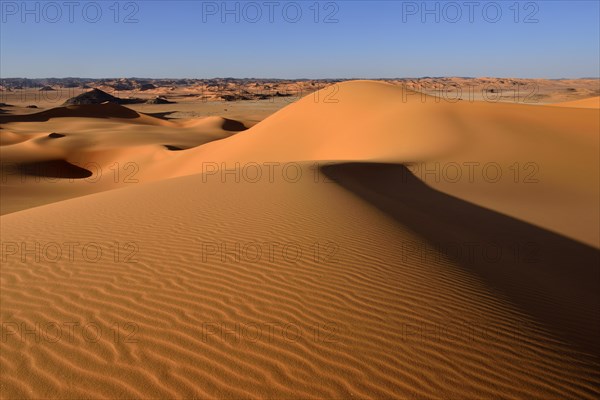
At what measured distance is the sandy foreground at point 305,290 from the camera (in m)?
3.10

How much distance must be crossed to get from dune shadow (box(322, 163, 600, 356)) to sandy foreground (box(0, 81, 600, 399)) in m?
0.05

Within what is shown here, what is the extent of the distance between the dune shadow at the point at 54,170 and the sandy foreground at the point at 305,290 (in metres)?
16.7

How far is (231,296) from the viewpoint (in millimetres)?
4262

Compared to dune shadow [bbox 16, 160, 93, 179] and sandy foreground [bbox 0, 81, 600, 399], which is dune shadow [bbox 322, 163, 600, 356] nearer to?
sandy foreground [bbox 0, 81, 600, 399]

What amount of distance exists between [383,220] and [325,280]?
10.1ft

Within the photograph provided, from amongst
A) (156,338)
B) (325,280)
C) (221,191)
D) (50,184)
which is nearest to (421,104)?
Result: (221,191)

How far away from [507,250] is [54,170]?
2532 cm

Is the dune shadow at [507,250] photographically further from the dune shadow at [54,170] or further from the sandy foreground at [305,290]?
the dune shadow at [54,170]

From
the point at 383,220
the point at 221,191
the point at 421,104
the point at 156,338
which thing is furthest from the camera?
the point at 421,104

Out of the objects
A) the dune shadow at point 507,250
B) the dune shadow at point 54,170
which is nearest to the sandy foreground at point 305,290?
the dune shadow at point 507,250

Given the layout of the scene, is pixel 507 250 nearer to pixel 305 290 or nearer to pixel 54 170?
pixel 305 290

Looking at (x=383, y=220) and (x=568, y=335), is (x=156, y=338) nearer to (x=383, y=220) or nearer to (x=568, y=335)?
(x=568, y=335)

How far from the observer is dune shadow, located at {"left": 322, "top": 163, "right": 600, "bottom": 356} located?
16.1 ft

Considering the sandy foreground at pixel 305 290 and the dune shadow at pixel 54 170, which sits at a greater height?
the dune shadow at pixel 54 170
